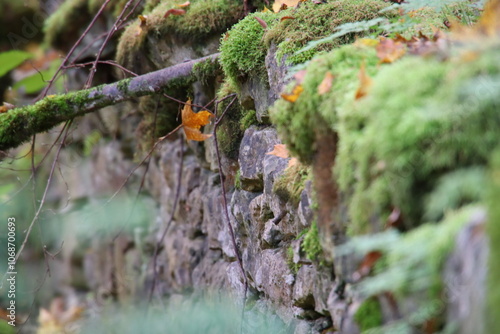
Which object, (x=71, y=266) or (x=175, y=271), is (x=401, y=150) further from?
(x=71, y=266)

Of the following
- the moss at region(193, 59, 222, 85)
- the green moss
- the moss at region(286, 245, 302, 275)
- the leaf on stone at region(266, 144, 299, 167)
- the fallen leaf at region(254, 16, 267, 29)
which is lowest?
the moss at region(286, 245, 302, 275)

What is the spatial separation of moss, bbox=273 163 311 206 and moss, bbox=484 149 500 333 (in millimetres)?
1366

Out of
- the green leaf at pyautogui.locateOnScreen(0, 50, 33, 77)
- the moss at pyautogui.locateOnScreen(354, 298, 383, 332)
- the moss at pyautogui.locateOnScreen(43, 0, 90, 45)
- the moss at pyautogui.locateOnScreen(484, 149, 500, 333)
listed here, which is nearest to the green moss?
the moss at pyautogui.locateOnScreen(354, 298, 383, 332)

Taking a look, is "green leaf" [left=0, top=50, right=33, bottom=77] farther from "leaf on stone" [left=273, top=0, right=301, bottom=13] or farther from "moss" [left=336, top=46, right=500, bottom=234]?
"moss" [left=336, top=46, right=500, bottom=234]

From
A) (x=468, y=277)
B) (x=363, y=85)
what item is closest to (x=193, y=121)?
(x=363, y=85)

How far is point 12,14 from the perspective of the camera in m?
7.28

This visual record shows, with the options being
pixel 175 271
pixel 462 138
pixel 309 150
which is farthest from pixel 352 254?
pixel 175 271

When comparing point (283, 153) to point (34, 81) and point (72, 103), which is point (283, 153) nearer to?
point (72, 103)

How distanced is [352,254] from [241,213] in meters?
1.76

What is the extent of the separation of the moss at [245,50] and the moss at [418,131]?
1.50 m

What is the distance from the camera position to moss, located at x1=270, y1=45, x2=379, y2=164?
1727 millimetres

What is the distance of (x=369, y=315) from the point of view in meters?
1.50

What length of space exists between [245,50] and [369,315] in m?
1.88

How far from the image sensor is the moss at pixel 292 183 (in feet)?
8.24
